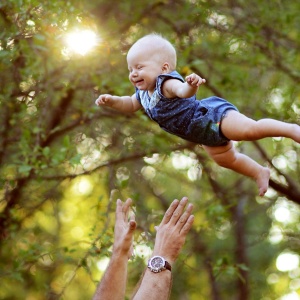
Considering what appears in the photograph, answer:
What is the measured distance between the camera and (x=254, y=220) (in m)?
8.05

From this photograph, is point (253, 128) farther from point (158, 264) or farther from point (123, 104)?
point (158, 264)

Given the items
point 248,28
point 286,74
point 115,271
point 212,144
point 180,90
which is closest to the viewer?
point 180,90

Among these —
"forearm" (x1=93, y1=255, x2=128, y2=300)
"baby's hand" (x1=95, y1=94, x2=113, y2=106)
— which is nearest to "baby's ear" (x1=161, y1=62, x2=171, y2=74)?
"baby's hand" (x1=95, y1=94, x2=113, y2=106)

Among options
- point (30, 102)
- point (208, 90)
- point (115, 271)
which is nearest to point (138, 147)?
point (208, 90)

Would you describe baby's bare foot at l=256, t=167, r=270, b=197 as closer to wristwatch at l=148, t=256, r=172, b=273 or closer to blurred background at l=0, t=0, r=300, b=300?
wristwatch at l=148, t=256, r=172, b=273

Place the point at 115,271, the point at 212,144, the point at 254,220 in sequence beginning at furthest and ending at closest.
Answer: the point at 254,220, the point at 115,271, the point at 212,144

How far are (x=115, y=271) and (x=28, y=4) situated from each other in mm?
1522

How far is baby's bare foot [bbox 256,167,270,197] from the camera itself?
302 cm

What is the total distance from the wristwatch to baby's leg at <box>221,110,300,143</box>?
595mm

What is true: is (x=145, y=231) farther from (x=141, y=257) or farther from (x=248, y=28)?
(x=248, y=28)

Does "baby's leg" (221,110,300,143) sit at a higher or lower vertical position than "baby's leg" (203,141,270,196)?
higher

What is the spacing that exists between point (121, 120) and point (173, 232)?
9.78 feet

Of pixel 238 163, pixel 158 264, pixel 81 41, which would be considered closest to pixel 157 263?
pixel 158 264

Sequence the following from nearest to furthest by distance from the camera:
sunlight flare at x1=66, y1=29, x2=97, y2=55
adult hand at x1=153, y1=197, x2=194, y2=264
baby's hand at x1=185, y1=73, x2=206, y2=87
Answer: baby's hand at x1=185, y1=73, x2=206, y2=87 < adult hand at x1=153, y1=197, x2=194, y2=264 < sunlight flare at x1=66, y1=29, x2=97, y2=55
